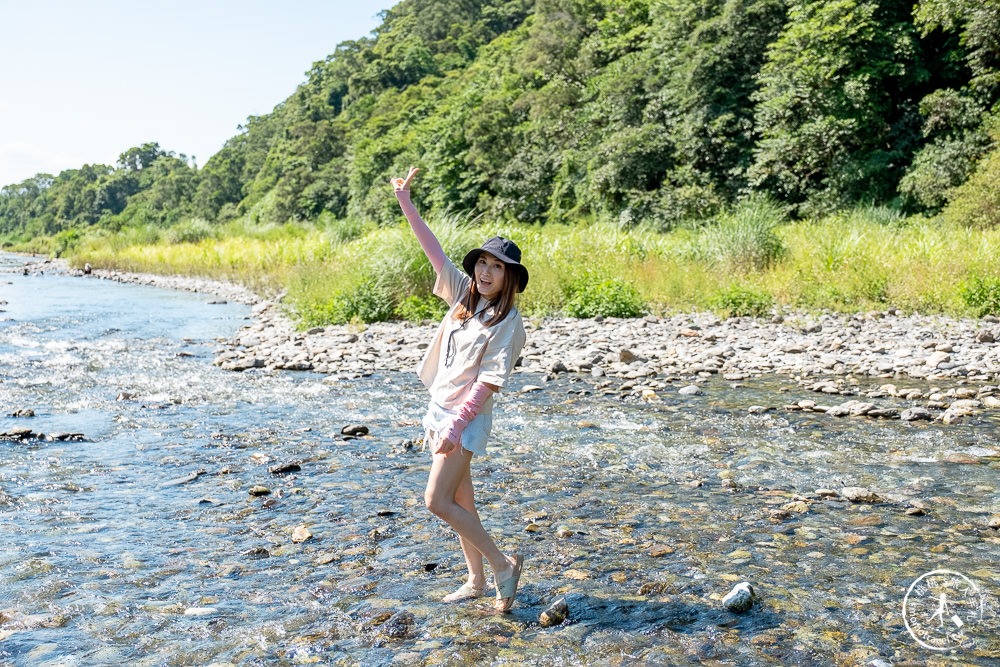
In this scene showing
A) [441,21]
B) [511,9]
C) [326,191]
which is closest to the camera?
[326,191]

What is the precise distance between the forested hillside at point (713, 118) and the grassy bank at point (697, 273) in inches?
323

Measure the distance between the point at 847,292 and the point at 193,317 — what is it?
15.2 metres

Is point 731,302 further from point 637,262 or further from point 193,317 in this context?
point 193,317

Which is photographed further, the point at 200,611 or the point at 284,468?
the point at 284,468

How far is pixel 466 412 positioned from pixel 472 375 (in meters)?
0.19

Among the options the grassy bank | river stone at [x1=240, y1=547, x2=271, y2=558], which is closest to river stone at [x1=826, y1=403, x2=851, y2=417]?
river stone at [x1=240, y1=547, x2=271, y2=558]

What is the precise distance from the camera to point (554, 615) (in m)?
3.69

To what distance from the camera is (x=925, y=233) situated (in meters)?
18.3

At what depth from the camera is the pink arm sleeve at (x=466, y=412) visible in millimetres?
3467

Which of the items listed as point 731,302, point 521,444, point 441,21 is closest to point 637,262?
point 731,302

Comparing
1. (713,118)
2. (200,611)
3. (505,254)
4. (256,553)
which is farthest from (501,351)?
(713,118)

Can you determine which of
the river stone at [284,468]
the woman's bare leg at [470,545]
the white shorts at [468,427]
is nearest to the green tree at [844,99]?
the river stone at [284,468]

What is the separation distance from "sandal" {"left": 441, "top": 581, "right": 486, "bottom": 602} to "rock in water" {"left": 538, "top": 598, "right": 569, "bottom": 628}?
364 mm

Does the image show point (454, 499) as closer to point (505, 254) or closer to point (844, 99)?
point (505, 254)
